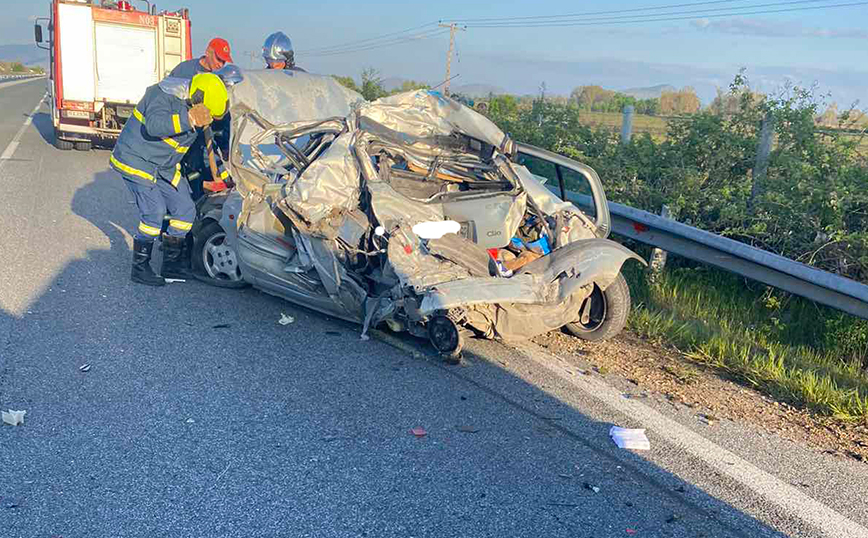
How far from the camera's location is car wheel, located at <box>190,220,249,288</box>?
635 cm

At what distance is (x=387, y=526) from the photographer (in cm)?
313

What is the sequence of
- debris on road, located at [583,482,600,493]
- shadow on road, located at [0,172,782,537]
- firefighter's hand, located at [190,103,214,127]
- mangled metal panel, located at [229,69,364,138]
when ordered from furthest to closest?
mangled metal panel, located at [229,69,364,138]
firefighter's hand, located at [190,103,214,127]
debris on road, located at [583,482,600,493]
shadow on road, located at [0,172,782,537]

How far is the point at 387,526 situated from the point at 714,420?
2.16m

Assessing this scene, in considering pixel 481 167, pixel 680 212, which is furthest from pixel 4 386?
pixel 680 212

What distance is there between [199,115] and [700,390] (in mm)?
4370

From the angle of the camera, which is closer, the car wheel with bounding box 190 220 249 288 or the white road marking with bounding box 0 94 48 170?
the car wheel with bounding box 190 220 249 288

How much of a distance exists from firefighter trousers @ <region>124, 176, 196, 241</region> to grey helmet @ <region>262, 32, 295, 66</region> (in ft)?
6.33

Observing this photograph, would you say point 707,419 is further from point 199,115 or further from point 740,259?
point 199,115

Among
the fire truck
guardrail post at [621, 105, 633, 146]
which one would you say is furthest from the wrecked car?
the fire truck

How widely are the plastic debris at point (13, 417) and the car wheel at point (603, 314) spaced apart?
358cm

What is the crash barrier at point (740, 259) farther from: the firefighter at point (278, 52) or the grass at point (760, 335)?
the firefighter at point (278, 52)

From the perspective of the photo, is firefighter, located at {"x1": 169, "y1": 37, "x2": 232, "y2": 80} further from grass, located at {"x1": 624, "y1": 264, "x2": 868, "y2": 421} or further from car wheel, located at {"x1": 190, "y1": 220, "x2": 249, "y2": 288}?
grass, located at {"x1": 624, "y1": 264, "x2": 868, "y2": 421}

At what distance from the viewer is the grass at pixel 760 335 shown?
15.4 ft

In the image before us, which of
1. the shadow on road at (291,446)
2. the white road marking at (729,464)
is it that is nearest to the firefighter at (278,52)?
the shadow on road at (291,446)
